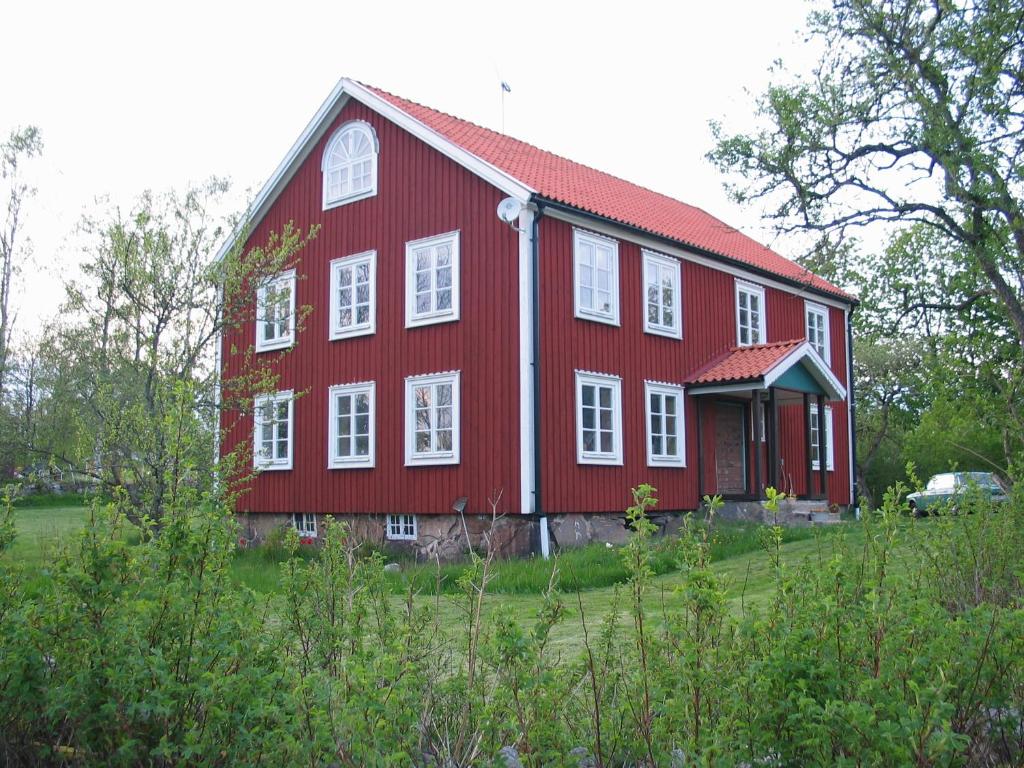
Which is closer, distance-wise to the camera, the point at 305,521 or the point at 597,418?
the point at 597,418

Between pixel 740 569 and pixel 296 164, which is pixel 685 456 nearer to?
pixel 740 569

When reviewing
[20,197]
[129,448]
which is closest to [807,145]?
[129,448]

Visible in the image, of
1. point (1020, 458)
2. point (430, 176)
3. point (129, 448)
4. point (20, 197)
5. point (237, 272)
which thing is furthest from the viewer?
point (20, 197)

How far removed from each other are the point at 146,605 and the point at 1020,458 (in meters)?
7.10

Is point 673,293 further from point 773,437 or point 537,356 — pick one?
point 537,356

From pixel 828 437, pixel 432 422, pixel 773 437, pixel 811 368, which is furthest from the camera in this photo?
pixel 828 437

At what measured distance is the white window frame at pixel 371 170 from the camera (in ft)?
65.1

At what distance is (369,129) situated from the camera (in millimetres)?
20016

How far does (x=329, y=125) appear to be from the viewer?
20.9m

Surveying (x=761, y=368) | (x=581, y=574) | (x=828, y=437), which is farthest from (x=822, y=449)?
(x=581, y=574)

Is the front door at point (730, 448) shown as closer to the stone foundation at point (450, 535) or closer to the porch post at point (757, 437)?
the porch post at point (757, 437)

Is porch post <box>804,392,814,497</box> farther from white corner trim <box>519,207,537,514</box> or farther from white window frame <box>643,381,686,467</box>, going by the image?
white corner trim <box>519,207,537,514</box>

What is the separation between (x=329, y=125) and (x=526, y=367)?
756 cm

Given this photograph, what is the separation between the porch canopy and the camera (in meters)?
20.3
